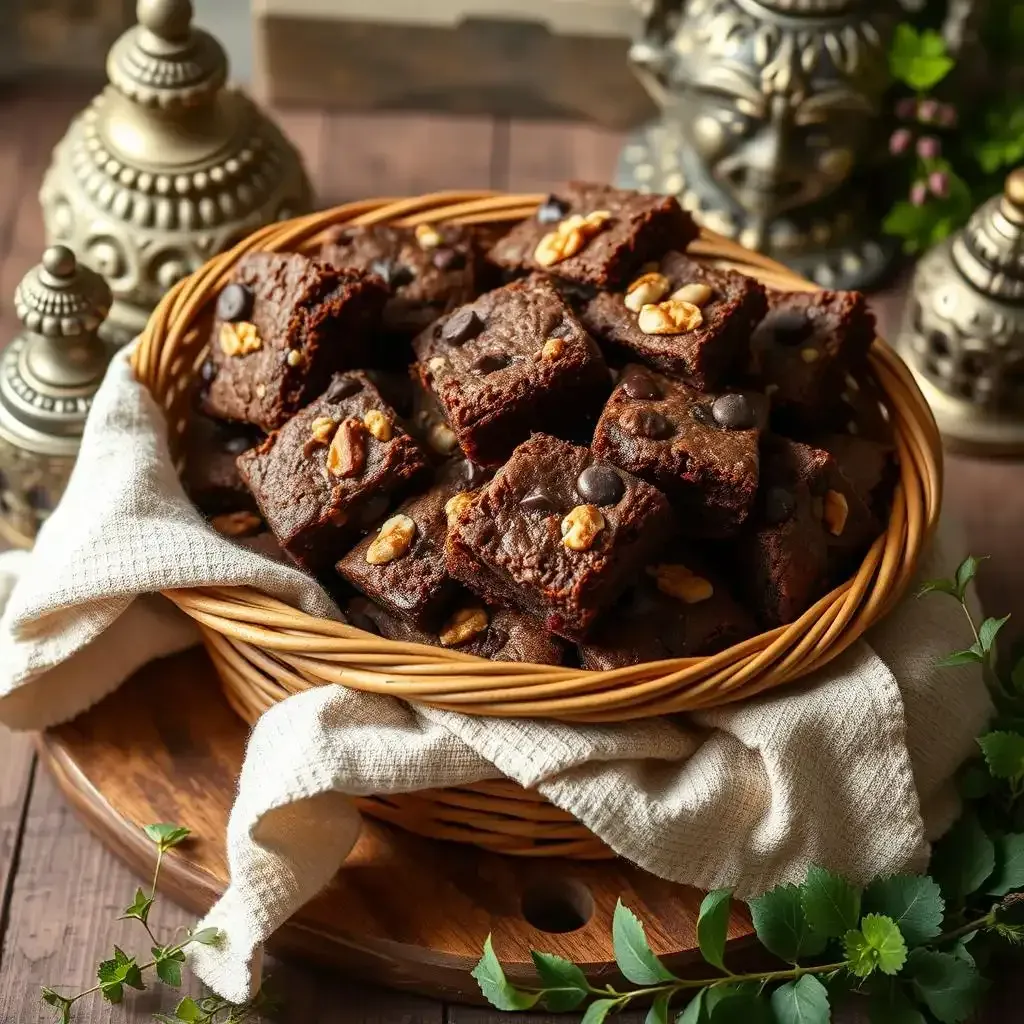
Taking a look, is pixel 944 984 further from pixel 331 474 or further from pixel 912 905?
pixel 331 474

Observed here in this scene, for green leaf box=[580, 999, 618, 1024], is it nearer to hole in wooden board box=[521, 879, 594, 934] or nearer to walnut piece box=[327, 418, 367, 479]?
hole in wooden board box=[521, 879, 594, 934]

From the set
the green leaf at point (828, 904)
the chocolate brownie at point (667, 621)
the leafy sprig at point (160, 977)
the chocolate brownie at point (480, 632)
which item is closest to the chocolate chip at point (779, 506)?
the chocolate brownie at point (667, 621)

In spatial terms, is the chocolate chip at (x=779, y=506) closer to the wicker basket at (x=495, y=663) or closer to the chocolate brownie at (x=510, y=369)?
the wicker basket at (x=495, y=663)

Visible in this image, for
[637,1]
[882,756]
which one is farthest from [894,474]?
[637,1]

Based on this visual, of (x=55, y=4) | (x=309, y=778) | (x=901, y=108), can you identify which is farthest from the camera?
(x=55, y=4)

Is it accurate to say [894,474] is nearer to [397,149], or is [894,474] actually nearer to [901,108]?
[901,108]

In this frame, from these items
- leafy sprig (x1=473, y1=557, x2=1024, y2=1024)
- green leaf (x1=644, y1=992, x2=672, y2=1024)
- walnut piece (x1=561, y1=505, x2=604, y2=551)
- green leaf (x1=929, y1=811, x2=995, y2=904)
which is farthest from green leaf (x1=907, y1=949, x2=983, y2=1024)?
walnut piece (x1=561, y1=505, x2=604, y2=551)
